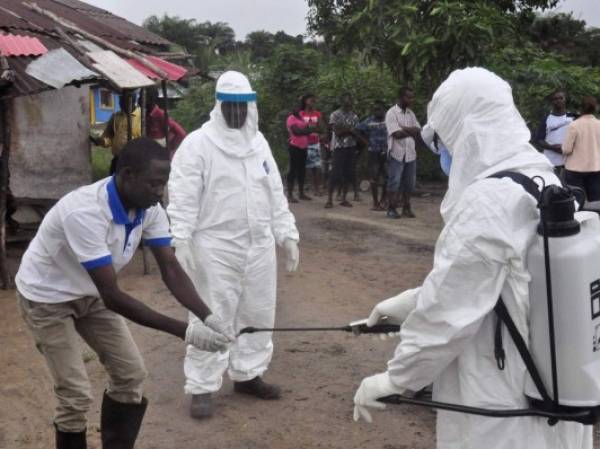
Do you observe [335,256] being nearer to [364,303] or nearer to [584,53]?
[364,303]

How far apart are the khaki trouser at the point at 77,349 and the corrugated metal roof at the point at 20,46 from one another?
16.0ft

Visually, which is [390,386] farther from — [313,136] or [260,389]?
[313,136]

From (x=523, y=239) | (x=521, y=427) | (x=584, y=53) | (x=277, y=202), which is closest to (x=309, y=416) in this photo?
(x=277, y=202)

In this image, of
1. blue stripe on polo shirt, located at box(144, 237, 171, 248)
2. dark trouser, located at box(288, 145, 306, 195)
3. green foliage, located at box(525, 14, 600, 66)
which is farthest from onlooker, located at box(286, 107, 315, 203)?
green foliage, located at box(525, 14, 600, 66)

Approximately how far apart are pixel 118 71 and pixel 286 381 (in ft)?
12.5

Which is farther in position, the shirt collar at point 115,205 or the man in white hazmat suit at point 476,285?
the shirt collar at point 115,205

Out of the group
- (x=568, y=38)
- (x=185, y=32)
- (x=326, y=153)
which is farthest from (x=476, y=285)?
(x=185, y=32)

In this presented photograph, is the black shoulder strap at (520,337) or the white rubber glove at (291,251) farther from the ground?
the black shoulder strap at (520,337)

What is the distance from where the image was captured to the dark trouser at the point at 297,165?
502 inches

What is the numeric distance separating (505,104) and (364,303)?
4761 millimetres

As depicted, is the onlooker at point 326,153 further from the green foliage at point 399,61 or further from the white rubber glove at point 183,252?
the white rubber glove at point 183,252

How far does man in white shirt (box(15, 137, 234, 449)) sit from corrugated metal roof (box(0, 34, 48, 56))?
15.8 ft

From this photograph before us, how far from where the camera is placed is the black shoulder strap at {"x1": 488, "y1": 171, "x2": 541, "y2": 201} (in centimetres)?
242

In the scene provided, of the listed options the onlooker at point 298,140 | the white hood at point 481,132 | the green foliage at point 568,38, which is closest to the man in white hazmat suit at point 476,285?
the white hood at point 481,132
